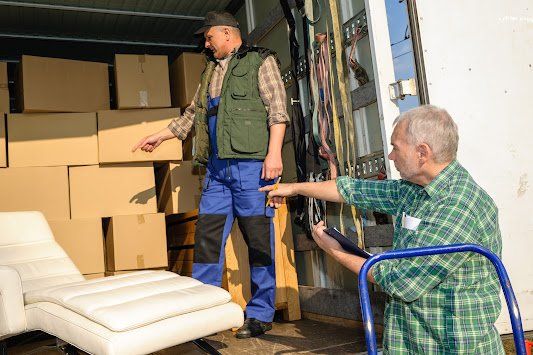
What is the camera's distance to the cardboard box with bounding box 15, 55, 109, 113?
4176 millimetres

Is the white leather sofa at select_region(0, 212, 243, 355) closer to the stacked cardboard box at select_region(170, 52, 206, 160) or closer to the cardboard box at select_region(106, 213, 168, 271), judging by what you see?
the cardboard box at select_region(106, 213, 168, 271)

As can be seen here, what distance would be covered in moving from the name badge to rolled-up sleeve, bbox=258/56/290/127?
153cm

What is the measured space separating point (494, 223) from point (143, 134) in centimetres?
316

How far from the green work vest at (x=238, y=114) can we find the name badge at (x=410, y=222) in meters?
1.50

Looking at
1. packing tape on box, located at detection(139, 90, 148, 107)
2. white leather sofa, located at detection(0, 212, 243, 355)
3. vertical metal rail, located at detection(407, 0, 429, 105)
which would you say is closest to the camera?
white leather sofa, located at detection(0, 212, 243, 355)

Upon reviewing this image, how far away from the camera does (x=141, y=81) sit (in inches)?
175

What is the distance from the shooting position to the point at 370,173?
2.91 m

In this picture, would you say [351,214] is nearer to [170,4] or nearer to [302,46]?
[302,46]

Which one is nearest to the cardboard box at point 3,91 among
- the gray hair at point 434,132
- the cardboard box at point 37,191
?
the cardboard box at point 37,191

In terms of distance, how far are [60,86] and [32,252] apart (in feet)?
5.47

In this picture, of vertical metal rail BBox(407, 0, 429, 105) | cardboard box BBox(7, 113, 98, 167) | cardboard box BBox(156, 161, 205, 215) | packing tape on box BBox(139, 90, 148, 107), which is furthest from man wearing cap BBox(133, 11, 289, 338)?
cardboard box BBox(7, 113, 98, 167)

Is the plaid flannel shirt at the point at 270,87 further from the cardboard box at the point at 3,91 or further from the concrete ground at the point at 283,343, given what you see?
the cardboard box at the point at 3,91

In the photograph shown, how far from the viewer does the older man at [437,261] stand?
1.60 meters

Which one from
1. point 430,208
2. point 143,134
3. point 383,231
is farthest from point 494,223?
point 143,134
